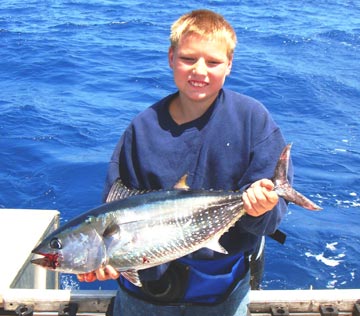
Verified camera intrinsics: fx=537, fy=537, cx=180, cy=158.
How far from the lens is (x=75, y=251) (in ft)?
8.91

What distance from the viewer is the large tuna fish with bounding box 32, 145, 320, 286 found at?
8.91ft

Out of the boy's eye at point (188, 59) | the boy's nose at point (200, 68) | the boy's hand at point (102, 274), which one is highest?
the boy's eye at point (188, 59)

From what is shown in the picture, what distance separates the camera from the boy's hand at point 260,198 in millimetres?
2613

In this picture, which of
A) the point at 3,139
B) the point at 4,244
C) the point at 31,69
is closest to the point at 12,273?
the point at 4,244

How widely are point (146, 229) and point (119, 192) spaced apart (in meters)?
0.32

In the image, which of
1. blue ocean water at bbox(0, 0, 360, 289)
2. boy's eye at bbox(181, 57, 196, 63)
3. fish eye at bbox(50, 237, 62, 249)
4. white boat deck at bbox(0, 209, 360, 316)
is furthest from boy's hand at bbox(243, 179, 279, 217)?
blue ocean water at bbox(0, 0, 360, 289)

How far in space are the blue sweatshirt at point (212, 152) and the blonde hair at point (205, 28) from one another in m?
0.33

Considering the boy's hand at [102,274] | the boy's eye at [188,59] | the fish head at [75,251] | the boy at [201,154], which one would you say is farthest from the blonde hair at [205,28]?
the boy's hand at [102,274]

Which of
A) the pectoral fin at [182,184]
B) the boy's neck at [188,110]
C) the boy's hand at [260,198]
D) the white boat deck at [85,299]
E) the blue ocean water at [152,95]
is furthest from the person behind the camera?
the blue ocean water at [152,95]

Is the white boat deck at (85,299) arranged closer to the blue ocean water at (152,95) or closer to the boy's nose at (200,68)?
the boy's nose at (200,68)

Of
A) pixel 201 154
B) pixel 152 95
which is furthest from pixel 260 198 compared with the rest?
pixel 152 95

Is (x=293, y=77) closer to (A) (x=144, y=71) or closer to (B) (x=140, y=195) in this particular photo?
(A) (x=144, y=71)

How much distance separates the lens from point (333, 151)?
1053 centimetres

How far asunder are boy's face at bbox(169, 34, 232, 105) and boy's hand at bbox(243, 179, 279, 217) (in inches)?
26.2
